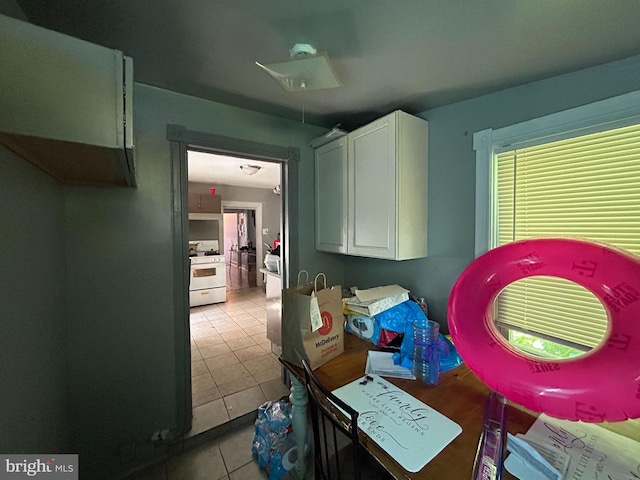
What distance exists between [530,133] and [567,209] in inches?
17.0

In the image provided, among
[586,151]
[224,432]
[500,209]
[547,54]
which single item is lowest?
[224,432]

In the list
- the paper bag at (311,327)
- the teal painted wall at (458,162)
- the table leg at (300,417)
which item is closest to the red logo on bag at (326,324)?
the paper bag at (311,327)

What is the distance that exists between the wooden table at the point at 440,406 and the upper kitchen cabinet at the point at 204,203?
13.9 ft

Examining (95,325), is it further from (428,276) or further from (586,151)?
(586,151)

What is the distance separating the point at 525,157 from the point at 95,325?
2.57 m

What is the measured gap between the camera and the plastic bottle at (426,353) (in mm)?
1074

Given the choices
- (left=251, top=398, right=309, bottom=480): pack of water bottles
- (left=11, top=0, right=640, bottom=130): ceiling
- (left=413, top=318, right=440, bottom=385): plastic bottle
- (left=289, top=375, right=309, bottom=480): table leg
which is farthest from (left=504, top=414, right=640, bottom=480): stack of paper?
(left=11, top=0, right=640, bottom=130): ceiling

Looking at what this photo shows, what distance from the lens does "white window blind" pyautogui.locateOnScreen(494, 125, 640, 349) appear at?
A: 1040mm

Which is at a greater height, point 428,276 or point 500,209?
point 500,209

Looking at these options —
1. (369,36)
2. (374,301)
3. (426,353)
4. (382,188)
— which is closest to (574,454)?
(426,353)

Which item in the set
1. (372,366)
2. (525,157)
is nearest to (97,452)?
(372,366)

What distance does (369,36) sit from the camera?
102 cm

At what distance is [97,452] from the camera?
1400mm

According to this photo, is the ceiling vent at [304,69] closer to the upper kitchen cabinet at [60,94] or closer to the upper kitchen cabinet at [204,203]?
the upper kitchen cabinet at [60,94]
